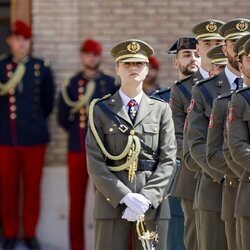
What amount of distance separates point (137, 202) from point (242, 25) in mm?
1627

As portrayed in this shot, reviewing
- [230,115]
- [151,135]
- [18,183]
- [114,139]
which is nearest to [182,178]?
[151,135]

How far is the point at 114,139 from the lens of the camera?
26.1ft

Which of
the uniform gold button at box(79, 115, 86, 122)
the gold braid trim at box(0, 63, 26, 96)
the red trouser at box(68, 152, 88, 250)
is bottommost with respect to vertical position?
the red trouser at box(68, 152, 88, 250)

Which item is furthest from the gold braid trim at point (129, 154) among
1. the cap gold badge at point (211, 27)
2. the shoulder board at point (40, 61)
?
the shoulder board at point (40, 61)

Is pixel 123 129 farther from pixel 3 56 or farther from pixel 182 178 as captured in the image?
pixel 3 56

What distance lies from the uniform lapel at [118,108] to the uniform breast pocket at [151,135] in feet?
0.37

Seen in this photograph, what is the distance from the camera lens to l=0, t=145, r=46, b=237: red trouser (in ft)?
40.2

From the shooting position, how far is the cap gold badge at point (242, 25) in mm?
8406

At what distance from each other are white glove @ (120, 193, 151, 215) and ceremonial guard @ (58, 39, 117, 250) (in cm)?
448

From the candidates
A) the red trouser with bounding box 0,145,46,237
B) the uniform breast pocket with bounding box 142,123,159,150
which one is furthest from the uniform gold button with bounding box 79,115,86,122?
the uniform breast pocket with bounding box 142,123,159,150

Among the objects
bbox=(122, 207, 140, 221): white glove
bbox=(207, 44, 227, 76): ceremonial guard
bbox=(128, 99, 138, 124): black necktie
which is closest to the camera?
bbox=(122, 207, 140, 221): white glove

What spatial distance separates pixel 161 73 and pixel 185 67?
3.10 m

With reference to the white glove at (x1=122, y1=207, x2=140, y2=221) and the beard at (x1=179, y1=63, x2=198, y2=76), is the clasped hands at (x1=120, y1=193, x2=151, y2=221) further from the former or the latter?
the beard at (x1=179, y1=63, x2=198, y2=76)

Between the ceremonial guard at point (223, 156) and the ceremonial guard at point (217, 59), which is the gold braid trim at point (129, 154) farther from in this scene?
the ceremonial guard at point (217, 59)
